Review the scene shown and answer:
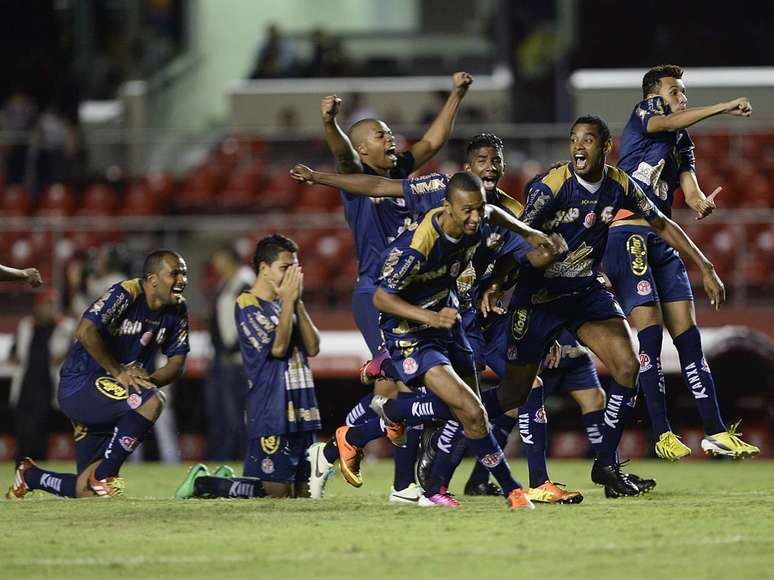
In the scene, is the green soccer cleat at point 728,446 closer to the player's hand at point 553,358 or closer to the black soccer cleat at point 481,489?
the player's hand at point 553,358

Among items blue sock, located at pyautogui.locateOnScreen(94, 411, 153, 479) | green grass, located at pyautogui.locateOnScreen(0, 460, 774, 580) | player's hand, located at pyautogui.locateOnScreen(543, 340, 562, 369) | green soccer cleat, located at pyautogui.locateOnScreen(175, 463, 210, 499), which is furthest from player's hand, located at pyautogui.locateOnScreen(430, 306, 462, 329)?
blue sock, located at pyautogui.locateOnScreen(94, 411, 153, 479)

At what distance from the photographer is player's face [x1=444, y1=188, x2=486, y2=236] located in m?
8.13

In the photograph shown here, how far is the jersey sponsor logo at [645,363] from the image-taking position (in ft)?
30.7

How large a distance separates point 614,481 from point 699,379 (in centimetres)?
86

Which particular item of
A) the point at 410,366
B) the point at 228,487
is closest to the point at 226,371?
the point at 228,487

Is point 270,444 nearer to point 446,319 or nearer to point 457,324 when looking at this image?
point 457,324

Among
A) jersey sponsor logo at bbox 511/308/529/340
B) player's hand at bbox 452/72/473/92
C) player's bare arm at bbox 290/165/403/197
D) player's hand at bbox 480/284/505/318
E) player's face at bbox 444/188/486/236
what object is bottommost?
jersey sponsor logo at bbox 511/308/529/340

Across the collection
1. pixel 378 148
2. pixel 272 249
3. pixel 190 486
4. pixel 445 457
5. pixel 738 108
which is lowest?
pixel 190 486

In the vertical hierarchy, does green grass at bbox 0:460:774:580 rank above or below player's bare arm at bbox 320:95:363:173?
below

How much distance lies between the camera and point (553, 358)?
9.83 m

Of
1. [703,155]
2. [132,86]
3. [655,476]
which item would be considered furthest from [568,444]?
[132,86]

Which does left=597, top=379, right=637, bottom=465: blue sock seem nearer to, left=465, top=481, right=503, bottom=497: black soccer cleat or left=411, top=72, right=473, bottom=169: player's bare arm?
left=465, top=481, right=503, bottom=497: black soccer cleat

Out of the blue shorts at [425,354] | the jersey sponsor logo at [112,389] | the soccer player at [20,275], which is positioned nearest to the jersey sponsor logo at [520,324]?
the blue shorts at [425,354]

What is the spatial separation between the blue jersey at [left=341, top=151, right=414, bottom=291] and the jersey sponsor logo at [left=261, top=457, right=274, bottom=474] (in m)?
1.36
